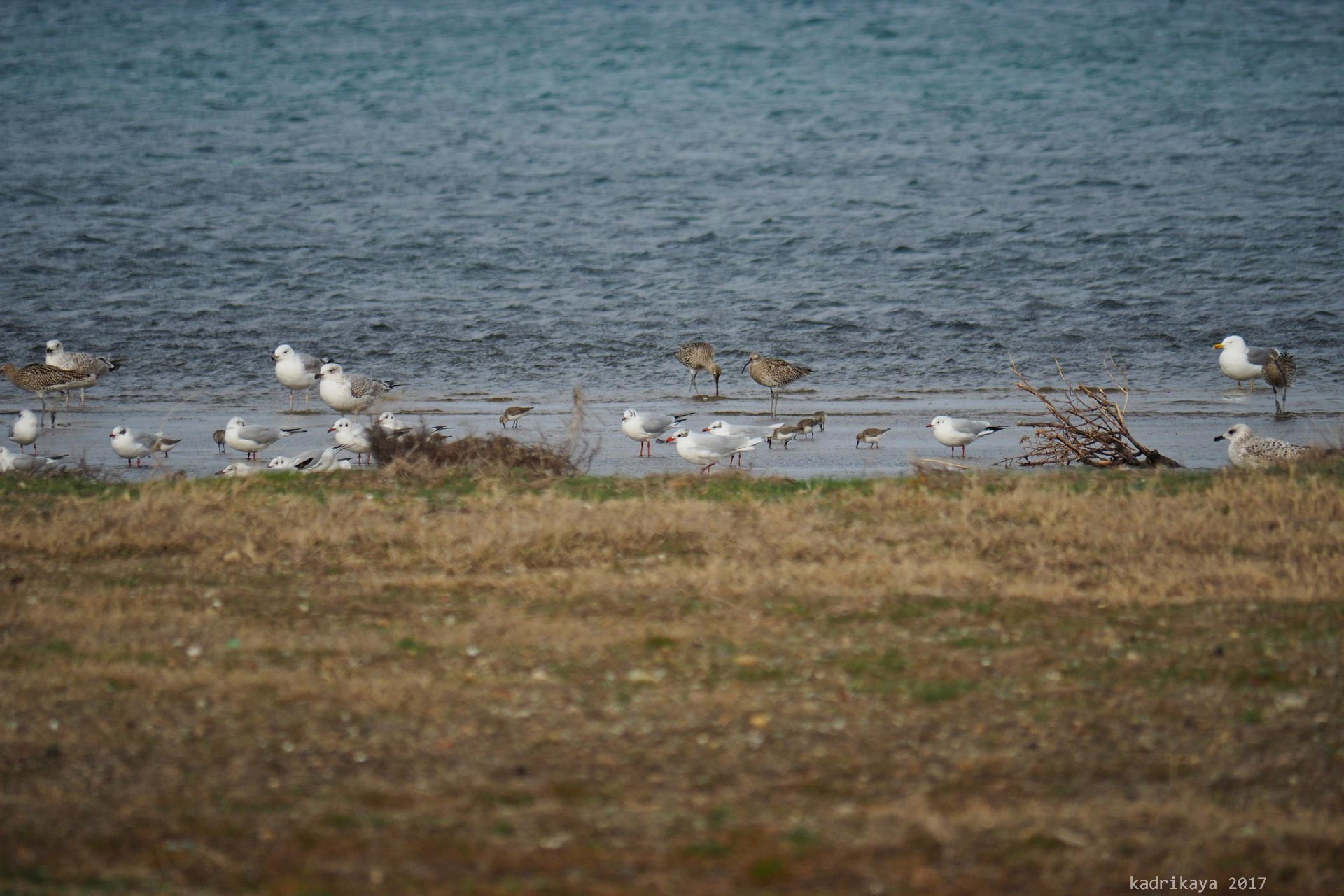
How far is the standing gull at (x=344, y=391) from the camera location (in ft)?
55.4

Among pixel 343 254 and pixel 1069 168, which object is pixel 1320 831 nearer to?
pixel 343 254

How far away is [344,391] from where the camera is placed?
16.9m

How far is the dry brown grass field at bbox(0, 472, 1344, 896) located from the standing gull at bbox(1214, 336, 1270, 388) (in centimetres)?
907

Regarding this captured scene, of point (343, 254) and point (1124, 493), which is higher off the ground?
point (343, 254)

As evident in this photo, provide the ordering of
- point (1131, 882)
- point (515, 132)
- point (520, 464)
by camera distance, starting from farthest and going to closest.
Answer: point (515, 132) → point (520, 464) → point (1131, 882)

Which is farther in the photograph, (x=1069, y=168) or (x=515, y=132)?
(x=515, y=132)

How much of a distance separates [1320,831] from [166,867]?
3934 millimetres

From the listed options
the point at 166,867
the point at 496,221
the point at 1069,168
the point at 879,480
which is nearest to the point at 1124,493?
the point at 879,480

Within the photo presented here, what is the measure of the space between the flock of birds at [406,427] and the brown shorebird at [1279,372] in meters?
0.02

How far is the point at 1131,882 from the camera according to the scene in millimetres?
4523

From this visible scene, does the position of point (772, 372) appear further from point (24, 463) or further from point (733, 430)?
point (24, 463)

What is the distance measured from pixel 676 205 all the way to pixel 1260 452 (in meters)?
27.5

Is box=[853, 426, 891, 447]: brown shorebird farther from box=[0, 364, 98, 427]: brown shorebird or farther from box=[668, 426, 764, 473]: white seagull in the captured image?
box=[0, 364, 98, 427]: brown shorebird

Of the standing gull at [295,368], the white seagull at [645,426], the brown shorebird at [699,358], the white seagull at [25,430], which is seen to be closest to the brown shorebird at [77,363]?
the standing gull at [295,368]
